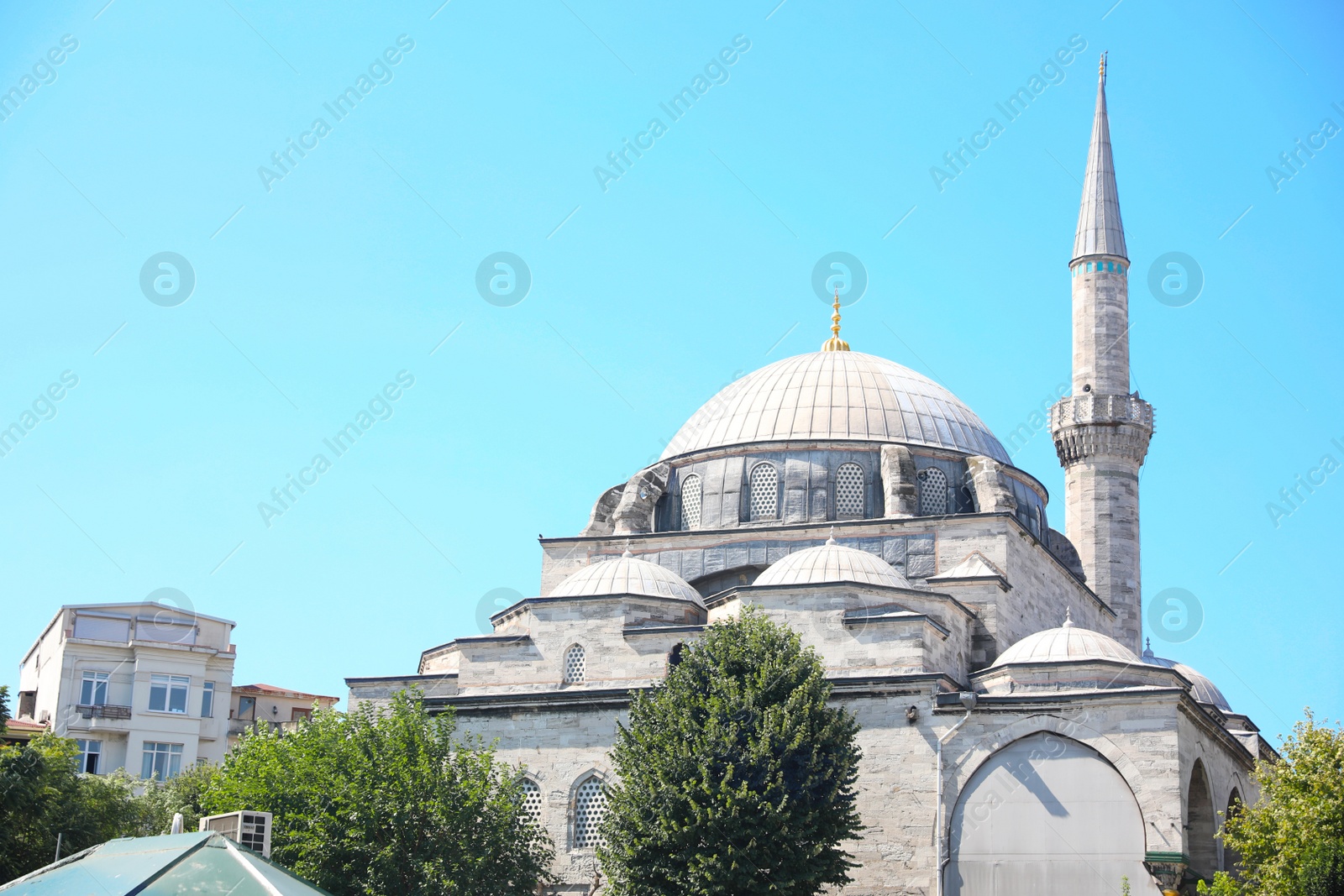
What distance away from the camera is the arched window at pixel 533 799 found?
2494cm

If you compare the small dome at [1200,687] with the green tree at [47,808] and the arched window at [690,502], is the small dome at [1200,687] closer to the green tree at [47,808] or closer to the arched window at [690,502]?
the arched window at [690,502]

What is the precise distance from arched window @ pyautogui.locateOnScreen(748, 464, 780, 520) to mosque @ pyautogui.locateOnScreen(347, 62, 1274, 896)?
1.5 inches

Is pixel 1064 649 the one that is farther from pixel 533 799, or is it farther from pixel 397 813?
pixel 397 813

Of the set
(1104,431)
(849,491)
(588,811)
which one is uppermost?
(1104,431)

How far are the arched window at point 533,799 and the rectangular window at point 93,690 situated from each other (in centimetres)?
1748

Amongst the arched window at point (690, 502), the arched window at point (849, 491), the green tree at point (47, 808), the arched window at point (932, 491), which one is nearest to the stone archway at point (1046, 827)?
the arched window at point (849, 491)

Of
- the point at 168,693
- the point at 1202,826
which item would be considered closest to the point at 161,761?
the point at 168,693

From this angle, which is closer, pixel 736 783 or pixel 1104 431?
pixel 736 783

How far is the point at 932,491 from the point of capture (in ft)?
101

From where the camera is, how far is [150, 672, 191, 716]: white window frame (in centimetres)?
3959

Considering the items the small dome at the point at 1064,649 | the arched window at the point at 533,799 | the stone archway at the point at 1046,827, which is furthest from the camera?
the arched window at the point at 533,799

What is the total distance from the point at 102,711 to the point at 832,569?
67.2 ft

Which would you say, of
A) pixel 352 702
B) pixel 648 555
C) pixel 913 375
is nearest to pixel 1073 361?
pixel 913 375

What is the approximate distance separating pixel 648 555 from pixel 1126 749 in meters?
10.5
